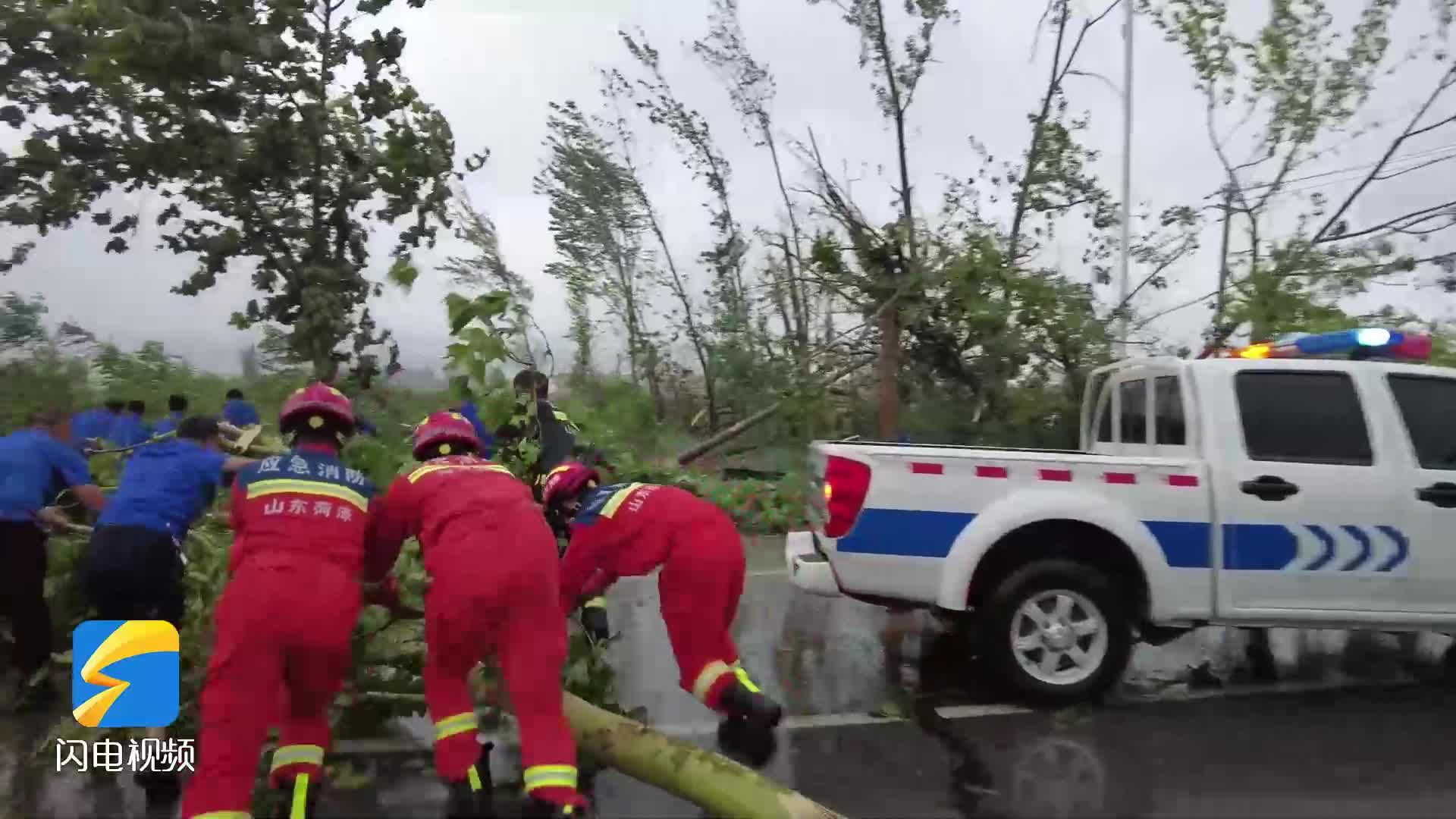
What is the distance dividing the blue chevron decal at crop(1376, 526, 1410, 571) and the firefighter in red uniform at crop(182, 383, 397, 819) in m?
4.83

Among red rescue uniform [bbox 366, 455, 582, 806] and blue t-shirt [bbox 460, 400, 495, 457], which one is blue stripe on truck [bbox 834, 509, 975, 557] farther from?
blue t-shirt [bbox 460, 400, 495, 457]

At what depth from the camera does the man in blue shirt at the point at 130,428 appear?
802cm

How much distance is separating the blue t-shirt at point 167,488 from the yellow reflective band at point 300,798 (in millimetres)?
1437

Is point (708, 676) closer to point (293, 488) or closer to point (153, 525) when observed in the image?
point (293, 488)

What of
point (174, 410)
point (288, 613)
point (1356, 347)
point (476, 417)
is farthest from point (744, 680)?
point (174, 410)

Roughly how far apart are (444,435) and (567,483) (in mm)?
734

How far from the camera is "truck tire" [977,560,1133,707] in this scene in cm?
477

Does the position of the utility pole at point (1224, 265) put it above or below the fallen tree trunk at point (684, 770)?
above

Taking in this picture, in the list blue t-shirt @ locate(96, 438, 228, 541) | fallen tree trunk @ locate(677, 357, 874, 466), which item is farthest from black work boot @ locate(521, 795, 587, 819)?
fallen tree trunk @ locate(677, 357, 874, 466)

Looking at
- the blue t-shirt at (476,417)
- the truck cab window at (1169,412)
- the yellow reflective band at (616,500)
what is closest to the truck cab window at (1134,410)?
the truck cab window at (1169,412)

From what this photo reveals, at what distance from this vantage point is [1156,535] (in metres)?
4.78

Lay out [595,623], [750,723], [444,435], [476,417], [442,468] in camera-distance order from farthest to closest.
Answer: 1. [476,417]
2. [595,623]
3. [750,723]
4. [444,435]
5. [442,468]

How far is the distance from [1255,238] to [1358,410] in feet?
23.5

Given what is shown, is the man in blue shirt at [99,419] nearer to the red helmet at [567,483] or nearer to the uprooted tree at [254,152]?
the uprooted tree at [254,152]
